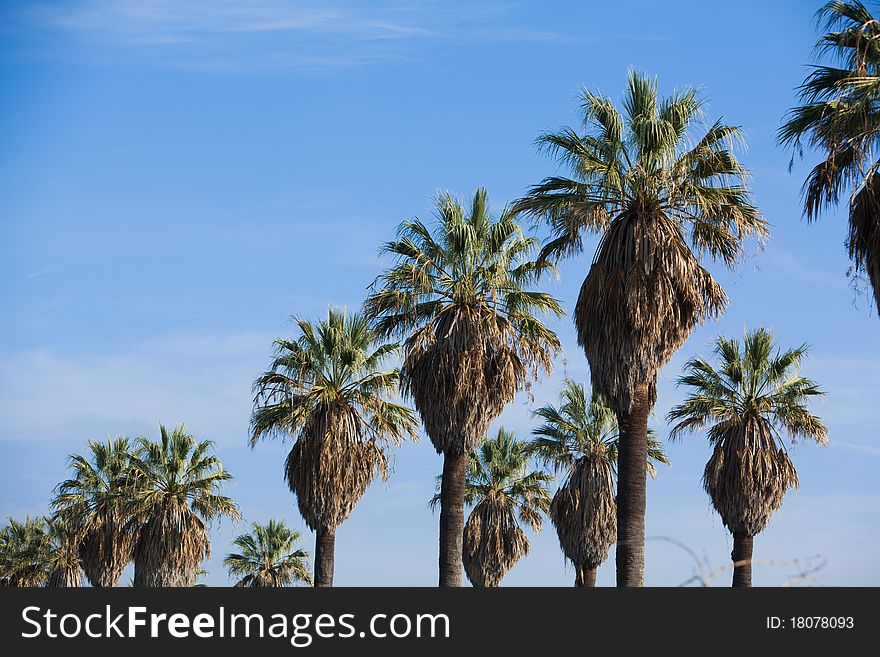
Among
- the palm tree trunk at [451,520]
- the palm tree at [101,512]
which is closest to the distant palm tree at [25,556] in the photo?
the palm tree at [101,512]

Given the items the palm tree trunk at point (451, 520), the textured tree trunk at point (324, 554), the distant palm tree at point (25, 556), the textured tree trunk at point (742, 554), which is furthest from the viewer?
the distant palm tree at point (25, 556)

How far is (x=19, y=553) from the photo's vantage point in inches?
2462

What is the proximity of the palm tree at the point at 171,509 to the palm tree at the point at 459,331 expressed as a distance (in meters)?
18.0

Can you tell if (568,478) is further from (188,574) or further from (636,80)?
(636,80)

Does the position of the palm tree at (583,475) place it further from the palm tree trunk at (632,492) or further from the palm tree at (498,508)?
the palm tree trunk at (632,492)

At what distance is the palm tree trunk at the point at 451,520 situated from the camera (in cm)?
2834

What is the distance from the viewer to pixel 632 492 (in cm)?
2314

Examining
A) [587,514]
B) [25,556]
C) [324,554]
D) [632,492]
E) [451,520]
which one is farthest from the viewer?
[25,556]

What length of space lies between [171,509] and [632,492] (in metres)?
26.4

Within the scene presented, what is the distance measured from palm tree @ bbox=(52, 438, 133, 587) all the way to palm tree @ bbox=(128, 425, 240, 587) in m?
1.70

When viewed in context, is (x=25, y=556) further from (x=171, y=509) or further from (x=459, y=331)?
(x=459, y=331)

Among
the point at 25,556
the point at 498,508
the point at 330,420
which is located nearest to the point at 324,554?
the point at 330,420
